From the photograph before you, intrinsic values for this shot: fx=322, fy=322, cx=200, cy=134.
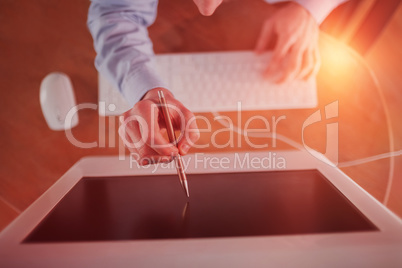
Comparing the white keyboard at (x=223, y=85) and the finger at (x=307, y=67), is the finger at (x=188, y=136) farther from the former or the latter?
the finger at (x=307, y=67)

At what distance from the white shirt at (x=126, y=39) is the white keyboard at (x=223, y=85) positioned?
0.03 metres

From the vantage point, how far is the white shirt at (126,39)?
2.01 feet

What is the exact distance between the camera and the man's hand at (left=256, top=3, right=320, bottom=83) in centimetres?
63

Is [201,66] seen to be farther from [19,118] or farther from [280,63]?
[19,118]

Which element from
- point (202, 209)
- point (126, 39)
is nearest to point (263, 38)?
point (126, 39)

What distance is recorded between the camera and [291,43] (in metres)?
0.66

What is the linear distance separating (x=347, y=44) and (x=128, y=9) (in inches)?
17.9

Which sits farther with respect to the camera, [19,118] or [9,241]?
[19,118]

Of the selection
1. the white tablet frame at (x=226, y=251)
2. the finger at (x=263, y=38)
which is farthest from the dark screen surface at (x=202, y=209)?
the finger at (x=263, y=38)

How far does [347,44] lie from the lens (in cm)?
66

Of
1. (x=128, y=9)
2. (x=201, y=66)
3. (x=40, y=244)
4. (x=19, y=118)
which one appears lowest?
(x=40, y=244)

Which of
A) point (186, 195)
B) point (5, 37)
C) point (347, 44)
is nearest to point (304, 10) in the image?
point (347, 44)

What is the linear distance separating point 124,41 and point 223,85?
219 millimetres

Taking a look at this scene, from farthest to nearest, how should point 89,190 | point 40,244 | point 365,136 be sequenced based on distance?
point 365,136, point 89,190, point 40,244
